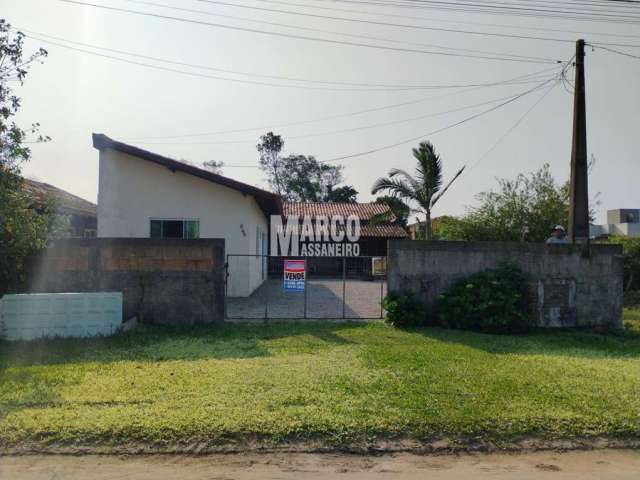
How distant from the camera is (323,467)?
3.67 meters

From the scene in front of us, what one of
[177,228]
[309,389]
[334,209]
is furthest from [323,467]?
[334,209]

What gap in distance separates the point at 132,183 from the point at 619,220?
42719 millimetres

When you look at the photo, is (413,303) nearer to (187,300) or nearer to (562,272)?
(562,272)

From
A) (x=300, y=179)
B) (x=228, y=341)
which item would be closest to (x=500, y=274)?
(x=228, y=341)

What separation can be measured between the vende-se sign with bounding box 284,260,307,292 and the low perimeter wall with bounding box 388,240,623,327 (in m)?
1.75

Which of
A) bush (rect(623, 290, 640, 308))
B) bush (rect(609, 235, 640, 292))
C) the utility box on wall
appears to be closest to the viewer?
the utility box on wall

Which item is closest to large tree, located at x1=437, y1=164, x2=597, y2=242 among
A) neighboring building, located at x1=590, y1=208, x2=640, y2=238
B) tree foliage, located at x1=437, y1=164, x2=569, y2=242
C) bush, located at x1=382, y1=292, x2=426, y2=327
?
tree foliage, located at x1=437, y1=164, x2=569, y2=242

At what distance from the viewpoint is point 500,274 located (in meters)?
9.28

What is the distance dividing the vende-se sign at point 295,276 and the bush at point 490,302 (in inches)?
108

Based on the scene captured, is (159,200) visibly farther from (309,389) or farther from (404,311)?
(309,389)

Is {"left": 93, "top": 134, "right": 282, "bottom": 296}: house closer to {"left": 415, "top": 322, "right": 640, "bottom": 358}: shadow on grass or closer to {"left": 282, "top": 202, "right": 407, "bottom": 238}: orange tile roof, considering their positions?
{"left": 415, "top": 322, "right": 640, "bottom": 358}: shadow on grass

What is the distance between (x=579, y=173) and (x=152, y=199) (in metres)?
10.6

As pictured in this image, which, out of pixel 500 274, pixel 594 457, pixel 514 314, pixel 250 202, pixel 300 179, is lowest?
pixel 594 457

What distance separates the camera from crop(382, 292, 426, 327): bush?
906 centimetres
